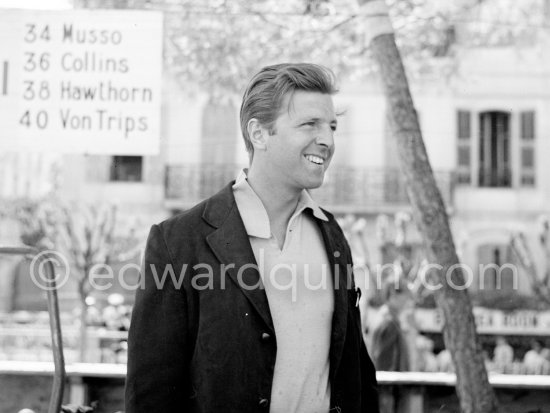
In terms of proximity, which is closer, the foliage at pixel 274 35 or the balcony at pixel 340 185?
the foliage at pixel 274 35

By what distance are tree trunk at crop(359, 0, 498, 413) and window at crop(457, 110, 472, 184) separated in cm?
1704

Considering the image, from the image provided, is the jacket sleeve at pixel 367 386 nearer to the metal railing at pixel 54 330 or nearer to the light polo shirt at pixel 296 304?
the light polo shirt at pixel 296 304

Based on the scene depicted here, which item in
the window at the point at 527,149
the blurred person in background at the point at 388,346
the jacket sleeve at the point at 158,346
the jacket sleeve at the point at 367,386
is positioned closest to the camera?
the jacket sleeve at the point at 158,346

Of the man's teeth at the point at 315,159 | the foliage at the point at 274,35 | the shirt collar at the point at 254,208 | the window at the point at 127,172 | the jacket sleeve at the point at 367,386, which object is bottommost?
the jacket sleeve at the point at 367,386

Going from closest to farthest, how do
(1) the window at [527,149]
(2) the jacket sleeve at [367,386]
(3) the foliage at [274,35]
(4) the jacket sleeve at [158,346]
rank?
1. (4) the jacket sleeve at [158,346]
2. (2) the jacket sleeve at [367,386]
3. (3) the foliage at [274,35]
4. (1) the window at [527,149]

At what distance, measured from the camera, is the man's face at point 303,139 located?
2.12m

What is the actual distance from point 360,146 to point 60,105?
54.9ft

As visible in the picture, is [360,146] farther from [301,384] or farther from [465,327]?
[301,384]

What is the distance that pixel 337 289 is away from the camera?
218 cm

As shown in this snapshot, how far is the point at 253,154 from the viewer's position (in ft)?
7.39

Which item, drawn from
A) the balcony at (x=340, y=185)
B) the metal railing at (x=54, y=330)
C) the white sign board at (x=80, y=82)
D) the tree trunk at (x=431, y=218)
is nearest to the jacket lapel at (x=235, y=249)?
the metal railing at (x=54, y=330)

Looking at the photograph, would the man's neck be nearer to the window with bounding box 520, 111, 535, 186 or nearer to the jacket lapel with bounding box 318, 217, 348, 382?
the jacket lapel with bounding box 318, 217, 348, 382

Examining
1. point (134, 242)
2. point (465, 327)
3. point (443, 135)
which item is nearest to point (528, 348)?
point (443, 135)

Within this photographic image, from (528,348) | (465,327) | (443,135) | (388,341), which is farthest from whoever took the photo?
(443,135)
